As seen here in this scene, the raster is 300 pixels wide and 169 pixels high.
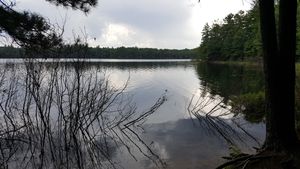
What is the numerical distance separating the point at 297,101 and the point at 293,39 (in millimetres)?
9076

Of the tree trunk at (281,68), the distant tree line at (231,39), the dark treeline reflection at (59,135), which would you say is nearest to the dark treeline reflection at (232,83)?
the dark treeline reflection at (59,135)

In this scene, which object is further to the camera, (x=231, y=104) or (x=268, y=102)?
(x=231, y=104)

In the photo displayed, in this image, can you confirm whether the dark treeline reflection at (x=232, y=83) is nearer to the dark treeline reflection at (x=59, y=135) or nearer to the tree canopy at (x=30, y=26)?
the dark treeline reflection at (x=59, y=135)

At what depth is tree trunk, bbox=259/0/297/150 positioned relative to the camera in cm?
639

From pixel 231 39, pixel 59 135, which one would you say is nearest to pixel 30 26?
pixel 59 135

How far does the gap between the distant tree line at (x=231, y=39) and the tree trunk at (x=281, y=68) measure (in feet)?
195

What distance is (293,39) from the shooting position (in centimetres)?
645

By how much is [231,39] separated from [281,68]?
77.8m

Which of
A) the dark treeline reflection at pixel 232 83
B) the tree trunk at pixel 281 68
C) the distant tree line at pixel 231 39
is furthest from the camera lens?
the distant tree line at pixel 231 39

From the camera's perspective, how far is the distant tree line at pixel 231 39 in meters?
71.0

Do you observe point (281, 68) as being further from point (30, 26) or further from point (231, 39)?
point (231, 39)

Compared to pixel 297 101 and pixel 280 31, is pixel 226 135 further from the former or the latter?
pixel 280 31

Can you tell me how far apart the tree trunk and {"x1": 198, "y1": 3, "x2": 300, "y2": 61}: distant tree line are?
5954cm

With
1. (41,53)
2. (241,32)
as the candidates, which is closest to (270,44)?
(41,53)
